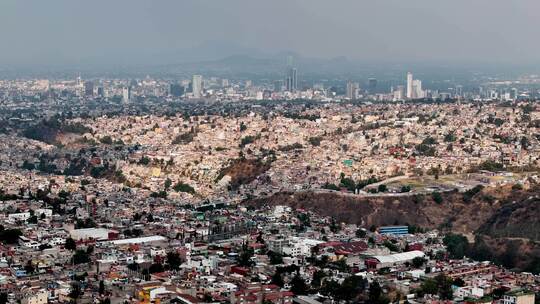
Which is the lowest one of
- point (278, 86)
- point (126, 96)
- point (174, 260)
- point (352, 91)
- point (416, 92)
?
point (174, 260)

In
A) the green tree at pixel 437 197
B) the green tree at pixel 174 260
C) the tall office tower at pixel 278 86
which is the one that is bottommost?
the green tree at pixel 437 197

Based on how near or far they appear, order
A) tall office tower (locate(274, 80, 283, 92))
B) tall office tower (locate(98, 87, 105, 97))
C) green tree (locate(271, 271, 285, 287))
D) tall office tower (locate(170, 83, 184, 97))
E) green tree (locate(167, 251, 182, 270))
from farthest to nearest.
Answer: tall office tower (locate(274, 80, 283, 92)) → tall office tower (locate(170, 83, 184, 97)) → tall office tower (locate(98, 87, 105, 97)) → green tree (locate(167, 251, 182, 270)) → green tree (locate(271, 271, 285, 287))

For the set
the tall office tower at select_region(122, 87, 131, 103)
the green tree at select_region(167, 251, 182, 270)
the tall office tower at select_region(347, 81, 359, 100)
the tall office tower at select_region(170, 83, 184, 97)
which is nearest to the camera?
the green tree at select_region(167, 251, 182, 270)

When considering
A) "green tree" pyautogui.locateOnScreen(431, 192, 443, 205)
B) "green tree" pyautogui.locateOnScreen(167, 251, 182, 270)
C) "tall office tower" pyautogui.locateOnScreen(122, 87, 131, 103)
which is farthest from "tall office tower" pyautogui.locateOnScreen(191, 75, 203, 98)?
"green tree" pyautogui.locateOnScreen(167, 251, 182, 270)

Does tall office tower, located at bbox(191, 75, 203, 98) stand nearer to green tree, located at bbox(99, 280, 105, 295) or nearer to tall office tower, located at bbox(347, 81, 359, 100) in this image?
tall office tower, located at bbox(347, 81, 359, 100)

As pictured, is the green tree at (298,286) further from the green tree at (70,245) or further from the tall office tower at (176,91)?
the tall office tower at (176,91)

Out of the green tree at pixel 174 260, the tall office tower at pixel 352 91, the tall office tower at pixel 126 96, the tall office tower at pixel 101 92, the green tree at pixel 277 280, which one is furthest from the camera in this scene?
the tall office tower at pixel 101 92

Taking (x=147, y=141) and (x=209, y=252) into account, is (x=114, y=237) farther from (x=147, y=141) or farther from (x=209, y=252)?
(x=147, y=141)

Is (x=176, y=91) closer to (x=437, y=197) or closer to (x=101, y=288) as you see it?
(x=437, y=197)

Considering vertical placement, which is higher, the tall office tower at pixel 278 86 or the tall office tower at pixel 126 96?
the tall office tower at pixel 278 86

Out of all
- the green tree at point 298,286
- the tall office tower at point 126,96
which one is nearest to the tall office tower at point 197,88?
the tall office tower at point 126,96

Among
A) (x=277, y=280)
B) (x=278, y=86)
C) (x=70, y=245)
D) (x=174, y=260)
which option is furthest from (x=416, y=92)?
(x=277, y=280)

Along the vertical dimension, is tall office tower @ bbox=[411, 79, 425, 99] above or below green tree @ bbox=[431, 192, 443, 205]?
above
